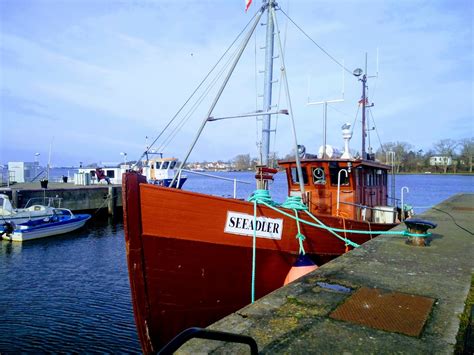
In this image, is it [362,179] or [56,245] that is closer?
[362,179]

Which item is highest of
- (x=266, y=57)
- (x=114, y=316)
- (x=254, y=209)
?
(x=266, y=57)

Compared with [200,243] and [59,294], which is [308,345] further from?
[59,294]

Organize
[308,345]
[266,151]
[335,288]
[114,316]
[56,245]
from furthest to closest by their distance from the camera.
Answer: [56,245] → [114,316] → [266,151] → [335,288] → [308,345]

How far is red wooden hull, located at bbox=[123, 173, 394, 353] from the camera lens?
5395 millimetres

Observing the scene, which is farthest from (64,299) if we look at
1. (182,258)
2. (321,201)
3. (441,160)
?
(441,160)

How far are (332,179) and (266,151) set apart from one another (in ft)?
7.96

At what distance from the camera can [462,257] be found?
6.00 meters

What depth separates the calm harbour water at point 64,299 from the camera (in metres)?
7.61

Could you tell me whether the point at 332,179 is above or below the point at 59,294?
above

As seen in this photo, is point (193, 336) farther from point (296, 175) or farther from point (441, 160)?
point (441, 160)

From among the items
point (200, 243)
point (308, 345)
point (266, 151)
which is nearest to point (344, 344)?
point (308, 345)

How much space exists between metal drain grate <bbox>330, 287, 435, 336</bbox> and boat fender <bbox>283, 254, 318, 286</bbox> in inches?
90.1

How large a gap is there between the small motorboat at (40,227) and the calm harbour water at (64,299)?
452mm

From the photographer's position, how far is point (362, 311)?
3.54m
